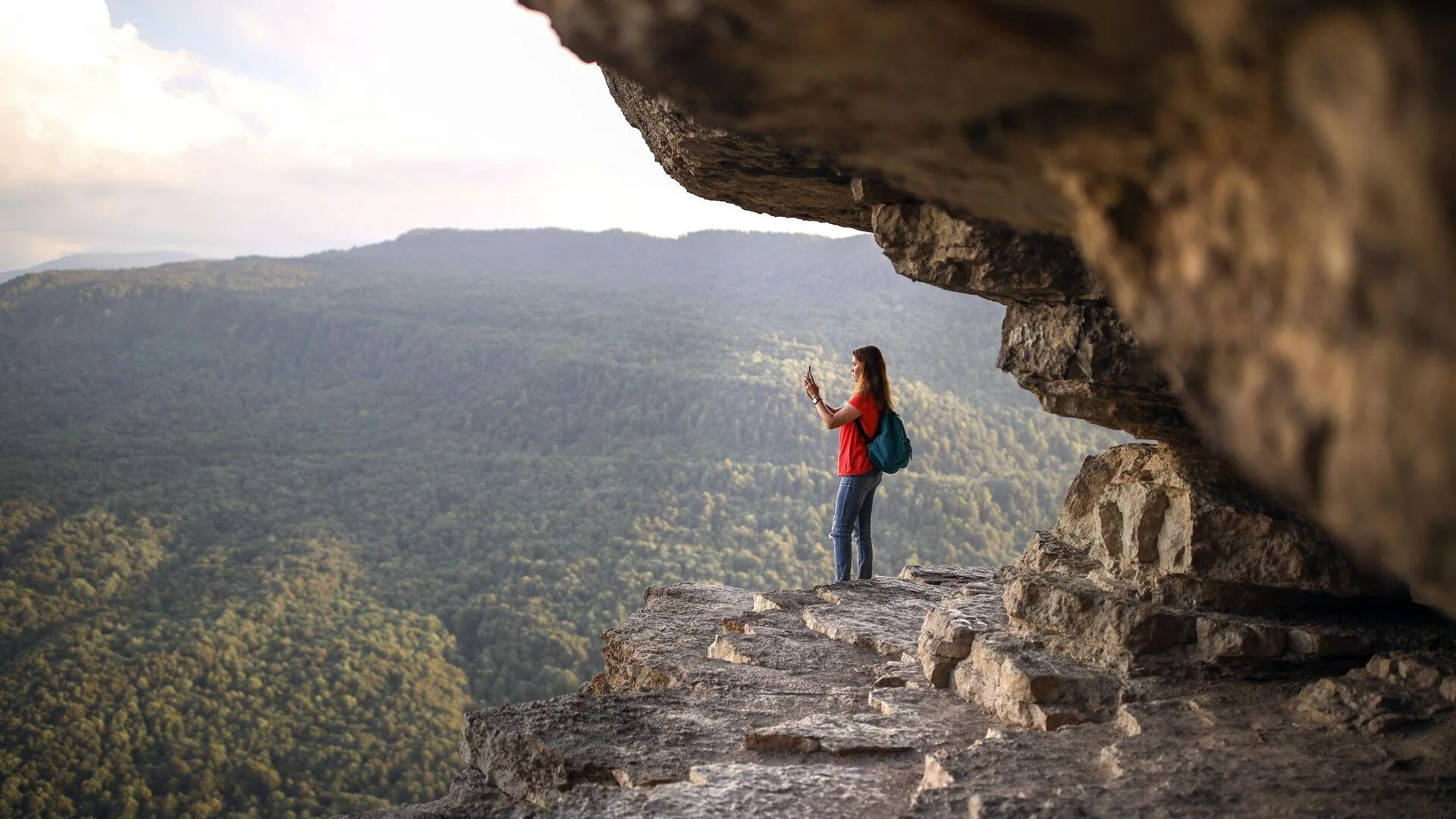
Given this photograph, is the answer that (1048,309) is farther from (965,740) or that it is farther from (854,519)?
(854,519)

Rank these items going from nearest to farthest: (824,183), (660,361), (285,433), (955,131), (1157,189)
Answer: (1157,189)
(955,131)
(824,183)
(285,433)
(660,361)

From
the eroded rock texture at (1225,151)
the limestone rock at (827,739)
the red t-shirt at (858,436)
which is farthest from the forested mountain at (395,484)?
the eroded rock texture at (1225,151)

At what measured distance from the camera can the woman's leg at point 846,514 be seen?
31.2 ft

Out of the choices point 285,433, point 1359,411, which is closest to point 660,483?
point 285,433

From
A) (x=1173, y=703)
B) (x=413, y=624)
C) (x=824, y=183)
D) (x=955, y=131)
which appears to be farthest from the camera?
(x=413, y=624)

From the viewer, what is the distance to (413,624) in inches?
2030

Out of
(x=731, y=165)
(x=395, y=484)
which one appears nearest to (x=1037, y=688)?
(x=731, y=165)

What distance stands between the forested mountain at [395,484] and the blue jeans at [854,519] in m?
27.1

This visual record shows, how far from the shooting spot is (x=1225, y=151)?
8.05 ft

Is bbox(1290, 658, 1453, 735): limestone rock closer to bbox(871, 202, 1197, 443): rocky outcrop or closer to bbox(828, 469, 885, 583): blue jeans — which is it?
bbox(871, 202, 1197, 443): rocky outcrop

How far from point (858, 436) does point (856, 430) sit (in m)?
0.07

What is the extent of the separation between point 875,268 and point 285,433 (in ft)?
182

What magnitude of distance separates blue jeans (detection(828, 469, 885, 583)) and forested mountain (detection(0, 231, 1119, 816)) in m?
27.1

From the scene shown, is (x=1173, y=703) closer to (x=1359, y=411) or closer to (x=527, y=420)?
(x=1359, y=411)
